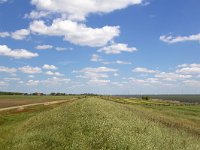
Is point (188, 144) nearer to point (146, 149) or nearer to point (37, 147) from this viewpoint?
point (146, 149)

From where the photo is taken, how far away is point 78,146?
2153 centimetres

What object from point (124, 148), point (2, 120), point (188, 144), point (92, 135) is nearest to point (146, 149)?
point (124, 148)

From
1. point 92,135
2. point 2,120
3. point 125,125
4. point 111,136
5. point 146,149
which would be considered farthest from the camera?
point 2,120

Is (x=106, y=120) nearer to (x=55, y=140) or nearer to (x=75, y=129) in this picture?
(x=75, y=129)

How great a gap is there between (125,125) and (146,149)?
7.63m

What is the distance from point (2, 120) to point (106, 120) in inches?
1044

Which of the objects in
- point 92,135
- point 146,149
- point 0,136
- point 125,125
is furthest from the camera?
point 0,136

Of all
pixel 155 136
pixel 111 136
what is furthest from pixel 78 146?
pixel 155 136

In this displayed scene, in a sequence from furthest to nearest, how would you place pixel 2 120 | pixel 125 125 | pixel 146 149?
1. pixel 2 120
2. pixel 125 125
3. pixel 146 149

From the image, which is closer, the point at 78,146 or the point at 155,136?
the point at 78,146

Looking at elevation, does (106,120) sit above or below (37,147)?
above

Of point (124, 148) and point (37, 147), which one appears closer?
point (124, 148)

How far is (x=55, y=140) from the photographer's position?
81.6 ft

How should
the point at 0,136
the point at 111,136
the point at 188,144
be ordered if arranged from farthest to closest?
1. the point at 0,136
2. the point at 188,144
3. the point at 111,136
